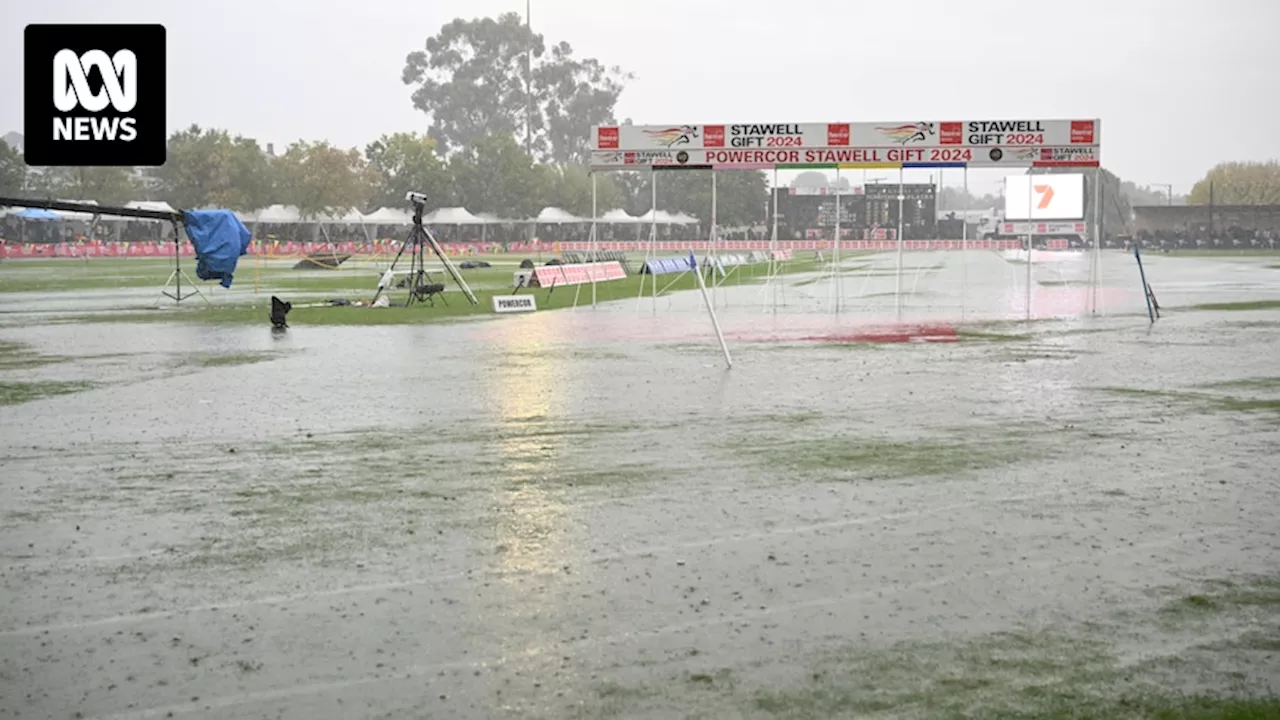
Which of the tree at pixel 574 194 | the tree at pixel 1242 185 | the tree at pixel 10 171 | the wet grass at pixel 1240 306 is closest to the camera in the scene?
the wet grass at pixel 1240 306

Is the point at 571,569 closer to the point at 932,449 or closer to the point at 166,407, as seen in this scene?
the point at 932,449

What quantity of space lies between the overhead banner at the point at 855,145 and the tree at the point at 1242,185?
4500 inches

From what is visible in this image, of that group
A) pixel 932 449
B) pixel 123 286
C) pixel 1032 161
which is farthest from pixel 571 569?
pixel 123 286

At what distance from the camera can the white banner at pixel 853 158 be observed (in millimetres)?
30406

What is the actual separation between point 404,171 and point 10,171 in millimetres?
30656

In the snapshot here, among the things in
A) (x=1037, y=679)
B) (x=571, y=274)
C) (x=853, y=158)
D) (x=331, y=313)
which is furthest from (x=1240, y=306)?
(x=1037, y=679)

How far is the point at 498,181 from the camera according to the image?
120m

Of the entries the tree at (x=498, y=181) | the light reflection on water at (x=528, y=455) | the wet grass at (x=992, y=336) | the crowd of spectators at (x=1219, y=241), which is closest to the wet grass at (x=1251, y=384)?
the wet grass at (x=992, y=336)

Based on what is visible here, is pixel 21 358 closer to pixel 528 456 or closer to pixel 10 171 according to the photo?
pixel 528 456

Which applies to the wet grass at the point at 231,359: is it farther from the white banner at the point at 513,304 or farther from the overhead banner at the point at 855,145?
the overhead banner at the point at 855,145

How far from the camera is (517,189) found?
119938mm

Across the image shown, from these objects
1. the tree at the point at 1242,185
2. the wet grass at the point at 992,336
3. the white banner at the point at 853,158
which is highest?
the tree at the point at 1242,185

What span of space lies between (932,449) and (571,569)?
5.13 m

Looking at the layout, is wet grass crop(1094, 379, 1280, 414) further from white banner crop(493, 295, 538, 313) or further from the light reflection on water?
white banner crop(493, 295, 538, 313)
